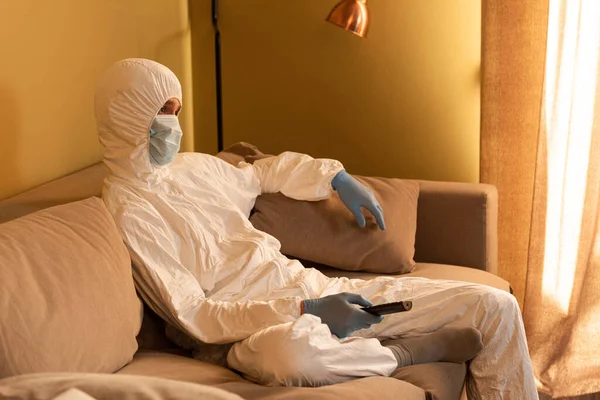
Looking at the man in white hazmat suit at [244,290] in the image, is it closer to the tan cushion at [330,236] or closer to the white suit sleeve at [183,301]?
the white suit sleeve at [183,301]

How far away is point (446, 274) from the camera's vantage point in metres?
2.94

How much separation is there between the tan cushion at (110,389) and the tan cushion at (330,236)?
1.55m

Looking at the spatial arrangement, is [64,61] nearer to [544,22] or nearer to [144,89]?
[144,89]

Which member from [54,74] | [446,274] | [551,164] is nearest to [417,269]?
[446,274]

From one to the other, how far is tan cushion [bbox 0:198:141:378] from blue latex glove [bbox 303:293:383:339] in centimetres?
42

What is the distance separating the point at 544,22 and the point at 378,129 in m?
0.85

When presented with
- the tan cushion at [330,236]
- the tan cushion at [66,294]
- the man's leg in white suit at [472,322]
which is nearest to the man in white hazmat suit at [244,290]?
the man's leg in white suit at [472,322]

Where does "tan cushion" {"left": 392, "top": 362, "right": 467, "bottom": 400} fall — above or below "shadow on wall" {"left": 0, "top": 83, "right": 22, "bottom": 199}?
below

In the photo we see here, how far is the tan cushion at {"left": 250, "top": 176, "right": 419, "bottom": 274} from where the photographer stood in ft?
9.62

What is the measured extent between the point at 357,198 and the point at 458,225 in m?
0.46

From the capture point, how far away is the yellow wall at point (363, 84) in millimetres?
3725

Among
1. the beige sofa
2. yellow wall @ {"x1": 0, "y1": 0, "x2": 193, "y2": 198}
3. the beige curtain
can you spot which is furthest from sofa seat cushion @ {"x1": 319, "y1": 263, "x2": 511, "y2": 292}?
yellow wall @ {"x1": 0, "y1": 0, "x2": 193, "y2": 198}

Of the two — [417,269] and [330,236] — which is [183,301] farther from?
[417,269]

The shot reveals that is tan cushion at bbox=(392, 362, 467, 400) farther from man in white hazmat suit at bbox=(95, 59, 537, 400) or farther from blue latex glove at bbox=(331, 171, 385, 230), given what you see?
blue latex glove at bbox=(331, 171, 385, 230)
